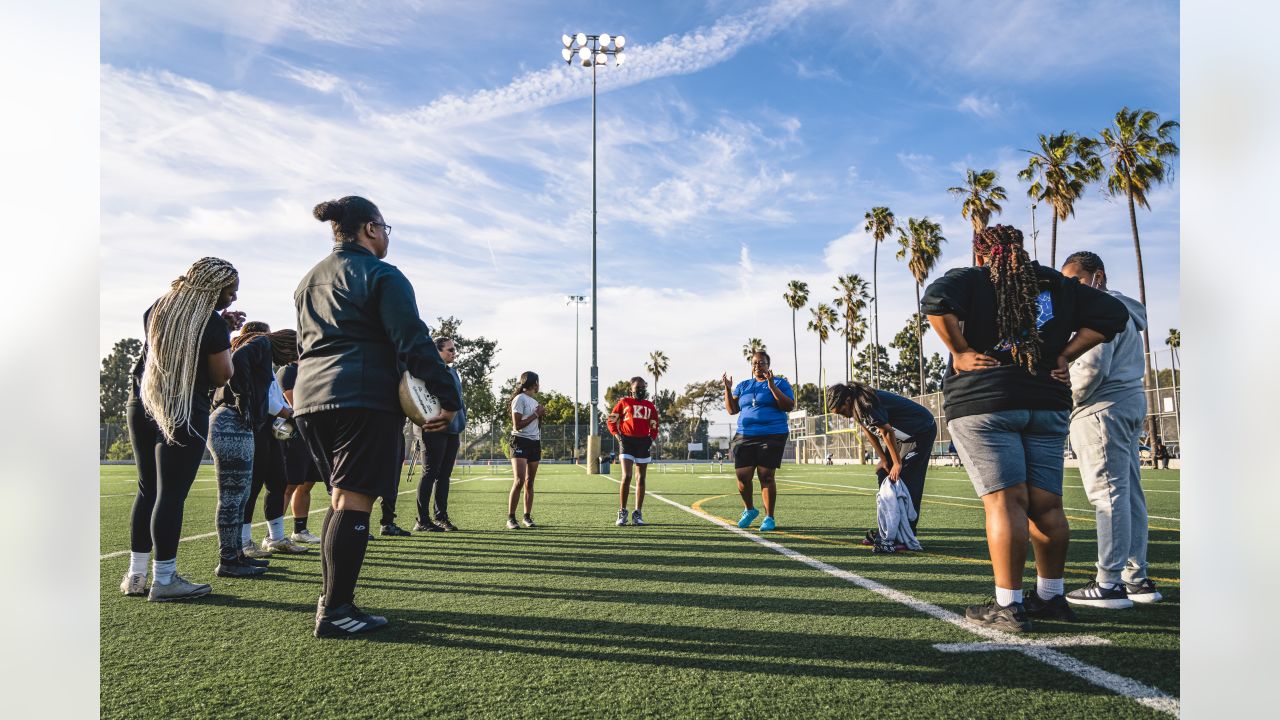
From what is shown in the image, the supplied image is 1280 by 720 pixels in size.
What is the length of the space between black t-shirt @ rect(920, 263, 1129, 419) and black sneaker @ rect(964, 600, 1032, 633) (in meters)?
0.95

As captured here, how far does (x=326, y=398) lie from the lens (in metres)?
3.64

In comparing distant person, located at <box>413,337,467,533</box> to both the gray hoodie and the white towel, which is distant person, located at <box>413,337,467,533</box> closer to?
the white towel

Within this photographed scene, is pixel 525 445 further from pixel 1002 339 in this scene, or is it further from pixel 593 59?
pixel 593 59

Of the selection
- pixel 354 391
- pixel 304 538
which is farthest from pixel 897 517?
pixel 304 538

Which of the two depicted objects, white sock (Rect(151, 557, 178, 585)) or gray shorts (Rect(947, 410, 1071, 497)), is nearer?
gray shorts (Rect(947, 410, 1071, 497))

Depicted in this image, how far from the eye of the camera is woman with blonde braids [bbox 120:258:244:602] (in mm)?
4426

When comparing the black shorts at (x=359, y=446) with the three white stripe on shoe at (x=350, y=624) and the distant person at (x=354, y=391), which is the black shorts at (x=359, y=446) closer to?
the distant person at (x=354, y=391)

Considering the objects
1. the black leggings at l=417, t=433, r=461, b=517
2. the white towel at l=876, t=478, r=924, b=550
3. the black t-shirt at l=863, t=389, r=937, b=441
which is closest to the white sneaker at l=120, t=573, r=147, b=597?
the black leggings at l=417, t=433, r=461, b=517

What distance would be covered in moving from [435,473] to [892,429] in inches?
195

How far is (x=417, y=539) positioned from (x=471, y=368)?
58.5 meters

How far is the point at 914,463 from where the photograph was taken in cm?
682

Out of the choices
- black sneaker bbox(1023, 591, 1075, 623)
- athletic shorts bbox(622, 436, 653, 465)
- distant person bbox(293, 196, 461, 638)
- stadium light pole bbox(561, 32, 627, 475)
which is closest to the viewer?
distant person bbox(293, 196, 461, 638)
